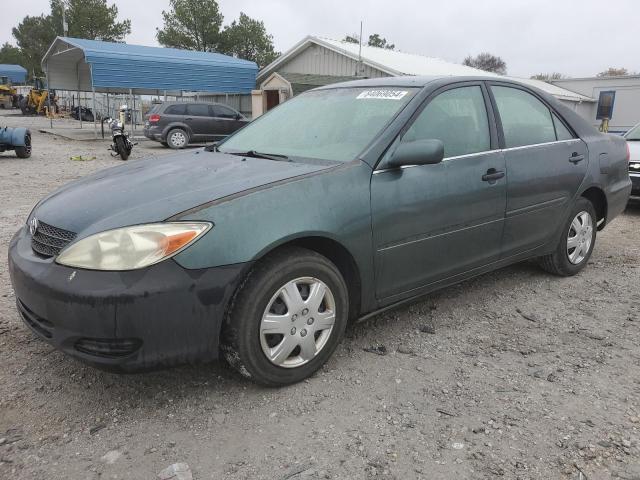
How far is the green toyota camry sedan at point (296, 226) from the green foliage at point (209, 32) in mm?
52994

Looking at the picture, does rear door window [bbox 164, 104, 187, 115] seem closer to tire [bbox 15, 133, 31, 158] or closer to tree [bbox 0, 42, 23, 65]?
tire [bbox 15, 133, 31, 158]

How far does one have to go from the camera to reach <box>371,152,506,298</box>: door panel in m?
2.86

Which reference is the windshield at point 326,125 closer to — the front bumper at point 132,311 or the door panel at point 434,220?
the door panel at point 434,220

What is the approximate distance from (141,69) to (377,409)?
19.3 meters

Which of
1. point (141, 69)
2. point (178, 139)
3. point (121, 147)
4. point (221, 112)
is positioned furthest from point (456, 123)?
point (141, 69)

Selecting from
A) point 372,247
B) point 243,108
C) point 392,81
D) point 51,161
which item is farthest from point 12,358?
point 243,108

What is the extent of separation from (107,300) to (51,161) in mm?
12692

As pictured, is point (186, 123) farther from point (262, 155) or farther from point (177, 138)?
point (262, 155)

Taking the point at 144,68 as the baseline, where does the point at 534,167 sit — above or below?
below

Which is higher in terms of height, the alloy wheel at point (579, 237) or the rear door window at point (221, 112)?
the rear door window at point (221, 112)

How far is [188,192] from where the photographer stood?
2.50 m

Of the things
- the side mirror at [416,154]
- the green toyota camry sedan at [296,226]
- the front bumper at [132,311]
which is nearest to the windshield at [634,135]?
the green toyota camry sedan at [296,226]

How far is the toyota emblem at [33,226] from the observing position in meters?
2.61

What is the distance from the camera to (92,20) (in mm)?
48688
